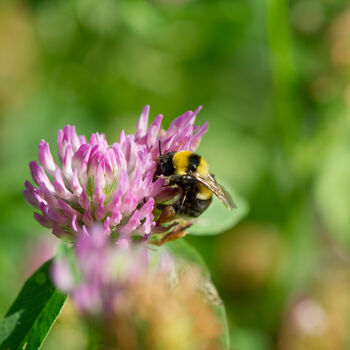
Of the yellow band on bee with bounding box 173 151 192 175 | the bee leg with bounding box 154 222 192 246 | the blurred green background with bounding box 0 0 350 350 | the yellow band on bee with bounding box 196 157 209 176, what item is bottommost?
the blurred green background with bounding box 0 0 350 350

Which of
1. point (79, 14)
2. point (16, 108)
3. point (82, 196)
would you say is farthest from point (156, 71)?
point (82, 196)

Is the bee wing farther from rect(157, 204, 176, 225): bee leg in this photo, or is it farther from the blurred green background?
the blurred green background

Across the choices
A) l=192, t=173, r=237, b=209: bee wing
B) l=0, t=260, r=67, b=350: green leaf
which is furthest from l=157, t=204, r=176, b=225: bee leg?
l=0, t=260, r=67, b=350: green leaf

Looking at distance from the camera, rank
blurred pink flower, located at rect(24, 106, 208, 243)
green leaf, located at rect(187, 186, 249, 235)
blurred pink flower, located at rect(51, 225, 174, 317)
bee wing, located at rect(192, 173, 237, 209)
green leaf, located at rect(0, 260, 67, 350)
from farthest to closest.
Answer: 1. green leaf, located at rect(187, 186, 249, 235)
2. bee wing, located at rect(192, 173, 237, 209)
3. green leaf, located at rect(0, 260, 67, 350)
4. blurred pink flower, located at rect(24, 106, 208, 243)
5. blurred pink flower, located at rect(51, 225, 174, 317)

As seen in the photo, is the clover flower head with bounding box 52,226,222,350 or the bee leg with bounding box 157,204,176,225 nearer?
the clover flower head with bounding box 52,226,222,350

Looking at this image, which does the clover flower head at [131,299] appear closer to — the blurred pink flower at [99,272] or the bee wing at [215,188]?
the blurred pink flower at [99,272]

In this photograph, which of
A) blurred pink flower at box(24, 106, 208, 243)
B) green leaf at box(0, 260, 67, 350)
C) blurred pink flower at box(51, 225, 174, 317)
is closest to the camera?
blurred pink flower at box(51, 225, 174, 317)

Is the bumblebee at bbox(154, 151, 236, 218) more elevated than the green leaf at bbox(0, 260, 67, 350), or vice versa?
the bumblebee at bbox(154, 151, 236, 218)
